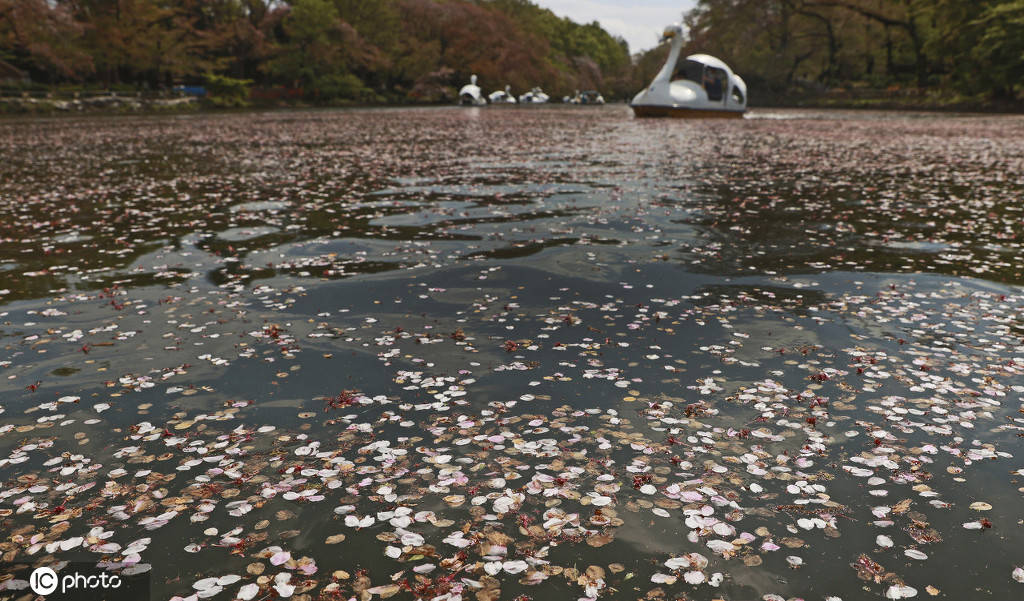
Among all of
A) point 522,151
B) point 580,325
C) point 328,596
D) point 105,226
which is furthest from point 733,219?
point 522,151

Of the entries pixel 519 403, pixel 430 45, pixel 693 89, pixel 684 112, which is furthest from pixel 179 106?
pixel 519 403

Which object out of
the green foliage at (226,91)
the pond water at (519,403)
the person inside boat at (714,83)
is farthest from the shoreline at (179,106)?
the pond water at (519,403)

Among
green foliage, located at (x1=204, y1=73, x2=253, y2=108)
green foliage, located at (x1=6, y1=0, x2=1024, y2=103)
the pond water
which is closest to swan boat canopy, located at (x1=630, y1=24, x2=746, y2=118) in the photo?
green foliage, located at (x1=6, y1=0, x2=1024, y2=103)

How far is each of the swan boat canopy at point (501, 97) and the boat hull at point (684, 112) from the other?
142 ft

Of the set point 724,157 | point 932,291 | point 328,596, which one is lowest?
point 328,596

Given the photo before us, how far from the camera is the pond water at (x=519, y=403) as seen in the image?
4.32m

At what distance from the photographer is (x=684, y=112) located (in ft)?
165

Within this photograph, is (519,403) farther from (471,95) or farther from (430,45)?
(430,45)

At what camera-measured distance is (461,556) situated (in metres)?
4.30

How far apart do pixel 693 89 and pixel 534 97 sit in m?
58.4

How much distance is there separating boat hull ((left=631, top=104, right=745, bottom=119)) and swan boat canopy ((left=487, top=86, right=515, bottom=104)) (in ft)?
142

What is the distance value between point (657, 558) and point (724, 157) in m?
24.3

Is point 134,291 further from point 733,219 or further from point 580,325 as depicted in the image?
point 733,219

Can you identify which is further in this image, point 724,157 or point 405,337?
point 724,157
